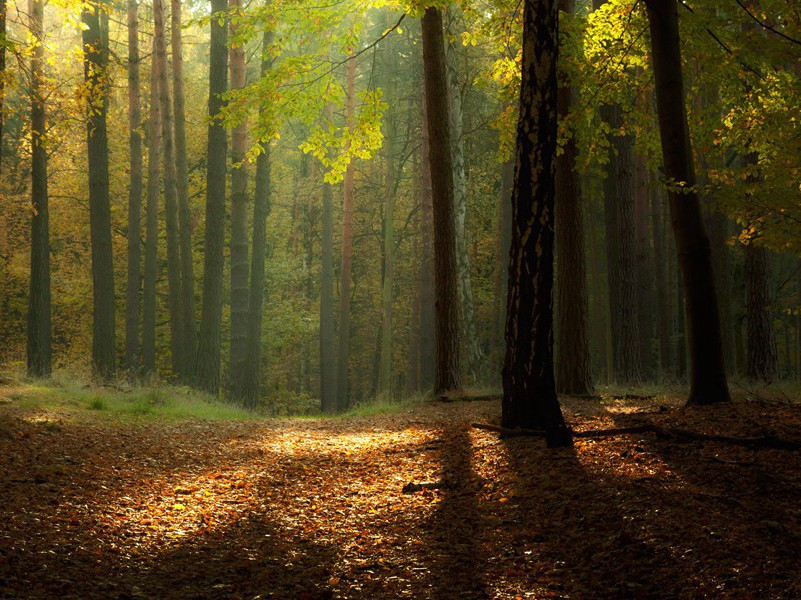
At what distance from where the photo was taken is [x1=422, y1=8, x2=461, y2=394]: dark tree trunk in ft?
41.6

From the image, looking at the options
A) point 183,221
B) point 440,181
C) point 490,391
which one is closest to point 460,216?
point 440,181

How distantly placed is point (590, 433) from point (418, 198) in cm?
2397

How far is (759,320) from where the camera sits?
14.5m

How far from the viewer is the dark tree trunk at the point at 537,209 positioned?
6.97 meters

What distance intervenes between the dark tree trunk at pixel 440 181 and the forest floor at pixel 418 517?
14.6 feet

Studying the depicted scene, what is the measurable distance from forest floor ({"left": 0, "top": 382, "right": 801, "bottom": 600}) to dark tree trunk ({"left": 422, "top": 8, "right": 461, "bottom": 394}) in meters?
4.46

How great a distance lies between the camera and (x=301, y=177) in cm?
3731

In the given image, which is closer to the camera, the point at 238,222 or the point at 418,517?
the point at 418,517

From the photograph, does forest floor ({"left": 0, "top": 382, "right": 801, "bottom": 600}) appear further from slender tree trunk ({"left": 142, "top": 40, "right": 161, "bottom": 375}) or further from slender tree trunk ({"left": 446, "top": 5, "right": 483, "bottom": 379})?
slender tree trunk ({"left": 142, "top": 40, "right": 161, "bottom": 375})

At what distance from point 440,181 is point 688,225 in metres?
5.29

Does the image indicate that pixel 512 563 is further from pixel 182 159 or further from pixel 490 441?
pixel 182 159

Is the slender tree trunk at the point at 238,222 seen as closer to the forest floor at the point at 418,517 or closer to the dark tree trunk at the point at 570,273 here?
the dark tree trunk at the point at 570,273

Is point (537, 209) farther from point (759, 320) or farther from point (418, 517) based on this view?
point (759, 320)

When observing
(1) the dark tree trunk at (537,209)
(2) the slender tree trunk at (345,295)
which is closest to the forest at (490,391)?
(1) the dark tree trunk at (537,209)
